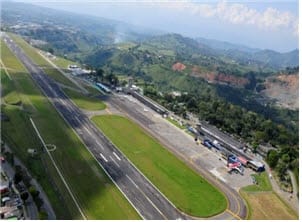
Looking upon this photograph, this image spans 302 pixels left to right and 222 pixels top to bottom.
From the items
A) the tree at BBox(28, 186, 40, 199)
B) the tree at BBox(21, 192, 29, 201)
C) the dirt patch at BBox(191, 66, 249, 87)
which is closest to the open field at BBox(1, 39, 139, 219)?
the tree at BBox(28, 186, 40, 199)

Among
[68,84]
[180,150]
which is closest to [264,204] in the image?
[180,150]

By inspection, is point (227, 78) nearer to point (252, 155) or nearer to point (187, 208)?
point (252, 155)

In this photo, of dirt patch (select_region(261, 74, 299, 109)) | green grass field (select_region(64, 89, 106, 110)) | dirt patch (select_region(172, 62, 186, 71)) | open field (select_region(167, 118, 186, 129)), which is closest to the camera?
open field (select_region(167, 118, 186, 129))

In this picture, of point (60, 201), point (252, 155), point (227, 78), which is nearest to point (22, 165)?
point (60, 201)

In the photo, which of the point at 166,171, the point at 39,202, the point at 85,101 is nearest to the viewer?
the point at 39,202

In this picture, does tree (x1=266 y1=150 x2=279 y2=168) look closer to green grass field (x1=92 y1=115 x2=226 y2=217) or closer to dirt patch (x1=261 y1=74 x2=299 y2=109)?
green grass field (x1=92 y1=115 x2=226 y2=217)

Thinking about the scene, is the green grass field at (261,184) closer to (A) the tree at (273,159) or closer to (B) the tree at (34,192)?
(A) the tree at (273,159)

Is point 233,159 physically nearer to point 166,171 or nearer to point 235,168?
point 235,168
